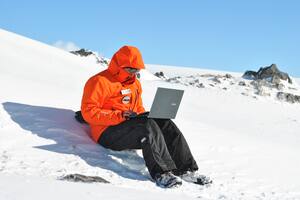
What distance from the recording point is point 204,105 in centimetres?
1498

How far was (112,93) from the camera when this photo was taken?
19.7 feet

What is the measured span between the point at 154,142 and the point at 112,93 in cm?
87

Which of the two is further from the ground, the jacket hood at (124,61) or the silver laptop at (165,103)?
the jacket hood at (124,61)

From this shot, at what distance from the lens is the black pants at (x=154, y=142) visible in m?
5.45

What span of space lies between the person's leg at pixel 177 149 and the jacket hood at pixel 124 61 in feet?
2.29

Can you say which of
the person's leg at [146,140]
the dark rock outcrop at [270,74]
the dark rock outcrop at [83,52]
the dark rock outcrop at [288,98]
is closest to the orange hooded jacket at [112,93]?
the person's leg at [146,140]

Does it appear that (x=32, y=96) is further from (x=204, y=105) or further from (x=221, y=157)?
(x=204, y=105)

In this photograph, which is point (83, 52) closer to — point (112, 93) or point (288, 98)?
point (288, 98)

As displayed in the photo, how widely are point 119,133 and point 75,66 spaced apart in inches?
361

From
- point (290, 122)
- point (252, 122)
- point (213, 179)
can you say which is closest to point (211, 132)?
point (213, 179)

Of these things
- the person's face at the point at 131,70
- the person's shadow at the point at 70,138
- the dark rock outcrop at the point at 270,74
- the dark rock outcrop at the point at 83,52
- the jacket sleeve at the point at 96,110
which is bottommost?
the person's shadow at the point at 70,138

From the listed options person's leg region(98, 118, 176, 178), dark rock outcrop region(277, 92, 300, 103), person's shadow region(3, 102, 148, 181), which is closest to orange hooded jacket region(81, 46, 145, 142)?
person's leg region(98, 118, 176, 178)

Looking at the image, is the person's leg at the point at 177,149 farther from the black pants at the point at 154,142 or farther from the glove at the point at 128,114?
the glove at the point at 128,114

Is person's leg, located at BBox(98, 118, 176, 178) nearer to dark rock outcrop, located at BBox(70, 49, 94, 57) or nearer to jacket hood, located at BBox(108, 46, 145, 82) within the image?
jacket hood, located at BBox(108, 46, 145, 82)
